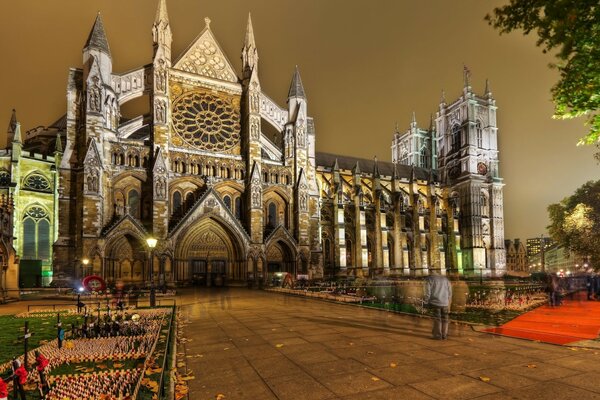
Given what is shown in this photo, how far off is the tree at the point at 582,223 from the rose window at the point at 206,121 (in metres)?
31.1

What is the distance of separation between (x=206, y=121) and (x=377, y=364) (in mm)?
32983

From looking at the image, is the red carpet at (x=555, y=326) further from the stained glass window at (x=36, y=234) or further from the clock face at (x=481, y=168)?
the clock face at (x=481, y=168)

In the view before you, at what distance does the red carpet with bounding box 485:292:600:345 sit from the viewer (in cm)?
936

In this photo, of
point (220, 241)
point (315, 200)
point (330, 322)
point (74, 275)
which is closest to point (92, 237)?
point (74, 275)

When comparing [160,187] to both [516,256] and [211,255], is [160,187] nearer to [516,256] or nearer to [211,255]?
[211,255]

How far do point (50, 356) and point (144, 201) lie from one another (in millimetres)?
26589

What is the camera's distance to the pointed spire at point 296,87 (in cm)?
4041

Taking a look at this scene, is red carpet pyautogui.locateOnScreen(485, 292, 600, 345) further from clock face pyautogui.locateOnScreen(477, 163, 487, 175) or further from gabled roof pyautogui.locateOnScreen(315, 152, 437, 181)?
clock face pyautogui.locateOnScreen(477, 163, 487, 175)

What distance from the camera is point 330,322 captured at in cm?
1216

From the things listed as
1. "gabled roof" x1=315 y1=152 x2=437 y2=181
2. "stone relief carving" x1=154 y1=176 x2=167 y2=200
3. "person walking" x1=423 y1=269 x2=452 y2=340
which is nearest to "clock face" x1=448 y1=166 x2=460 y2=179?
"gabled roof" x1=315 y1=152 x2=437 y2=181

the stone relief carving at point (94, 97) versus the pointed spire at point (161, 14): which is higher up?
the pointed spire at point (161, 14)

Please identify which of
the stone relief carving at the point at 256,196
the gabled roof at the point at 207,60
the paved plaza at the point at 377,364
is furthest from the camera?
the gabled roof at the point at 207,60

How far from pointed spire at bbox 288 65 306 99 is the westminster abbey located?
0.65 ft

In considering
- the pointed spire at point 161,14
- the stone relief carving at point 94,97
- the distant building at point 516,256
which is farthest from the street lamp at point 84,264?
the distant building at point 516,256
